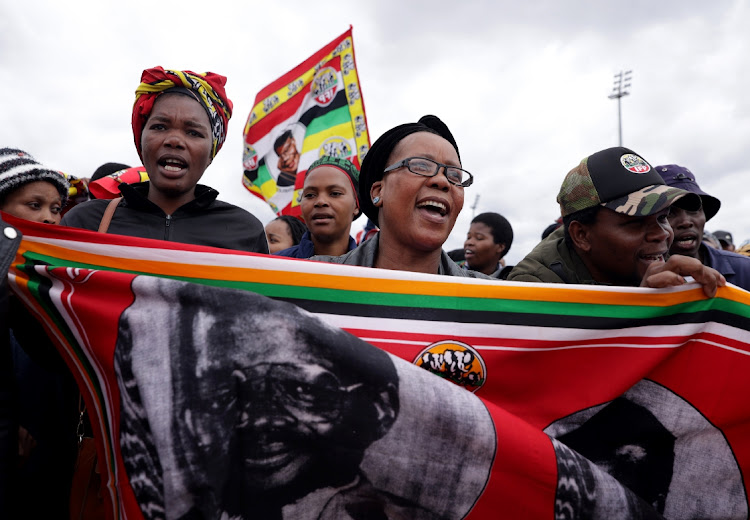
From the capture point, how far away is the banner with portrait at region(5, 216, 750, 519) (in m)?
1.37

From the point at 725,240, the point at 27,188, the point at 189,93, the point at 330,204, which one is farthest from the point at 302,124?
the point at 725,240

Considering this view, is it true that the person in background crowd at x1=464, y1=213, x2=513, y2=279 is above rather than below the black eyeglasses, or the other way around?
above

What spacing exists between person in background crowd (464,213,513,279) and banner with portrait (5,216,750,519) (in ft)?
15.4

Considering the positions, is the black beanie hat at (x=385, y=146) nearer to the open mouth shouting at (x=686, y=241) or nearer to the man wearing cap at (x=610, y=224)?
the man wearing cap at (x=610, y=224)

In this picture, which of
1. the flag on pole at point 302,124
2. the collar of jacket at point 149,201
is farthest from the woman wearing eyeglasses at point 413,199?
the flag on pole at point 302,124

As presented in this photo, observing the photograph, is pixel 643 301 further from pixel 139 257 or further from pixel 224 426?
pixel 139 257

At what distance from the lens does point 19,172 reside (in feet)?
8.98

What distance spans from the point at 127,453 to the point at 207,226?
4.95 feet

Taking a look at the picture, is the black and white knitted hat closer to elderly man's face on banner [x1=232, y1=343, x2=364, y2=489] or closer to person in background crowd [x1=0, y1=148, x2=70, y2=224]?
person in background crowd [x1=0, y1=148, x2=70, y2=224]

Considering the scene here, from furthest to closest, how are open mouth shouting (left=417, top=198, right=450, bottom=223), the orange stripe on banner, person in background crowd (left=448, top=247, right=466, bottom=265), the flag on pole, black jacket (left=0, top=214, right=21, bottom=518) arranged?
person in background crowd (left=448, top=247, right=466, bottom=265)
the flag on pole
open mouth shouting (left=417, top=198, right=450, bottom=223)
the orange stripe on banner
black jacket (left=0, top=214, right=21, bottom=518)

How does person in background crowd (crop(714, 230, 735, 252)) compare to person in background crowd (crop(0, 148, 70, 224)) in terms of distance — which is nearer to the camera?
person in background crowd (crop(0, 148, 70, 224))

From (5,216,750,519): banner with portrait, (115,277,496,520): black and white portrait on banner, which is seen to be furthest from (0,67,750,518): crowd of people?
(115,277,496,520): black and white portrait on banner

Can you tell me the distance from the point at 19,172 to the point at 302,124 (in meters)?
4.69

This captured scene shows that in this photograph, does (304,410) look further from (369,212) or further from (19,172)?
(19,172)
